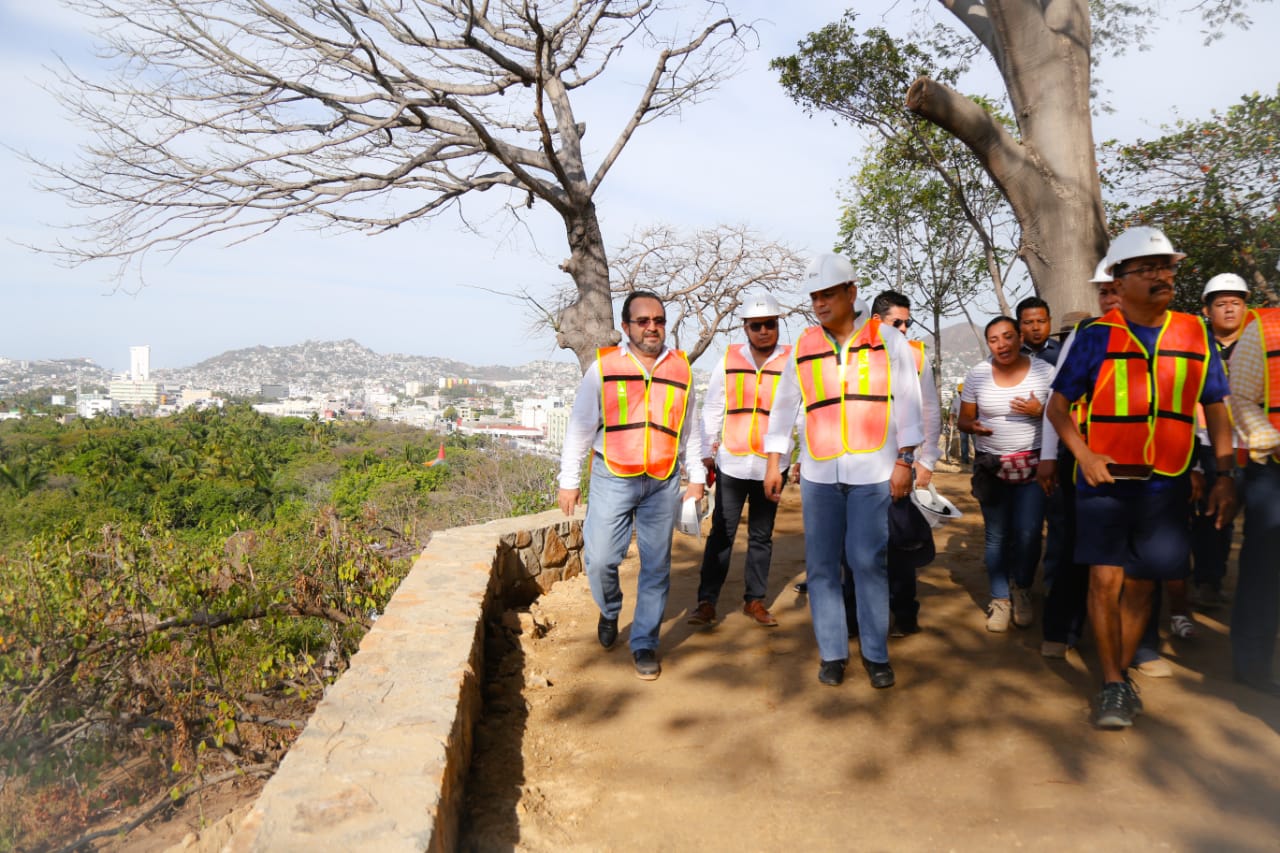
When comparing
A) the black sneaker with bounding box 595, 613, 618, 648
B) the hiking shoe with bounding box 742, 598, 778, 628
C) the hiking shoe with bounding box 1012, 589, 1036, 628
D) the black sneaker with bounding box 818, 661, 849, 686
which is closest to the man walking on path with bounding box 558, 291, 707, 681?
the black sneaker with bounding box 595, 613, 618, 648

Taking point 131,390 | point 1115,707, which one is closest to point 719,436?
point 1115,707

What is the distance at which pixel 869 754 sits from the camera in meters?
2.91

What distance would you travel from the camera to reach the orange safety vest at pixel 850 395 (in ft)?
10.9

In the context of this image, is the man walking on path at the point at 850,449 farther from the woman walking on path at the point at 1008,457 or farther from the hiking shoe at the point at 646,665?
the woman walking on path at the point at 1008,457

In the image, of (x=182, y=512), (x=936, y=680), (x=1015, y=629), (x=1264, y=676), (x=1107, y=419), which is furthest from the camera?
(x=182, y=512)

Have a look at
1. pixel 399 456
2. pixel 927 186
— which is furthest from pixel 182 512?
pixel 927 186

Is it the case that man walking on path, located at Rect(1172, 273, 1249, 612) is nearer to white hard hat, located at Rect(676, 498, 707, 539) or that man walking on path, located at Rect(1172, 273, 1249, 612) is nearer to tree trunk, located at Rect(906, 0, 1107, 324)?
tree trunk, located at Rect(906, 0, 1107, 324)

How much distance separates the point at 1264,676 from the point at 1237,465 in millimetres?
823

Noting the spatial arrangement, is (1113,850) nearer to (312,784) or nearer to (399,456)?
(312,784)

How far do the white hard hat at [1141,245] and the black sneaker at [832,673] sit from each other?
1872 millimetres

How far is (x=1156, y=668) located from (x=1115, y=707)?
663mm

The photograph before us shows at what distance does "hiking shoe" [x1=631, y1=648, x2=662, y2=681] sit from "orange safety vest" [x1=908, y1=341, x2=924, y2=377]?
5.54ft

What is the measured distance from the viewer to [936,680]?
351 centimetres

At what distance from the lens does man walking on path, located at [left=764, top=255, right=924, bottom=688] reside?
10.9 feet
